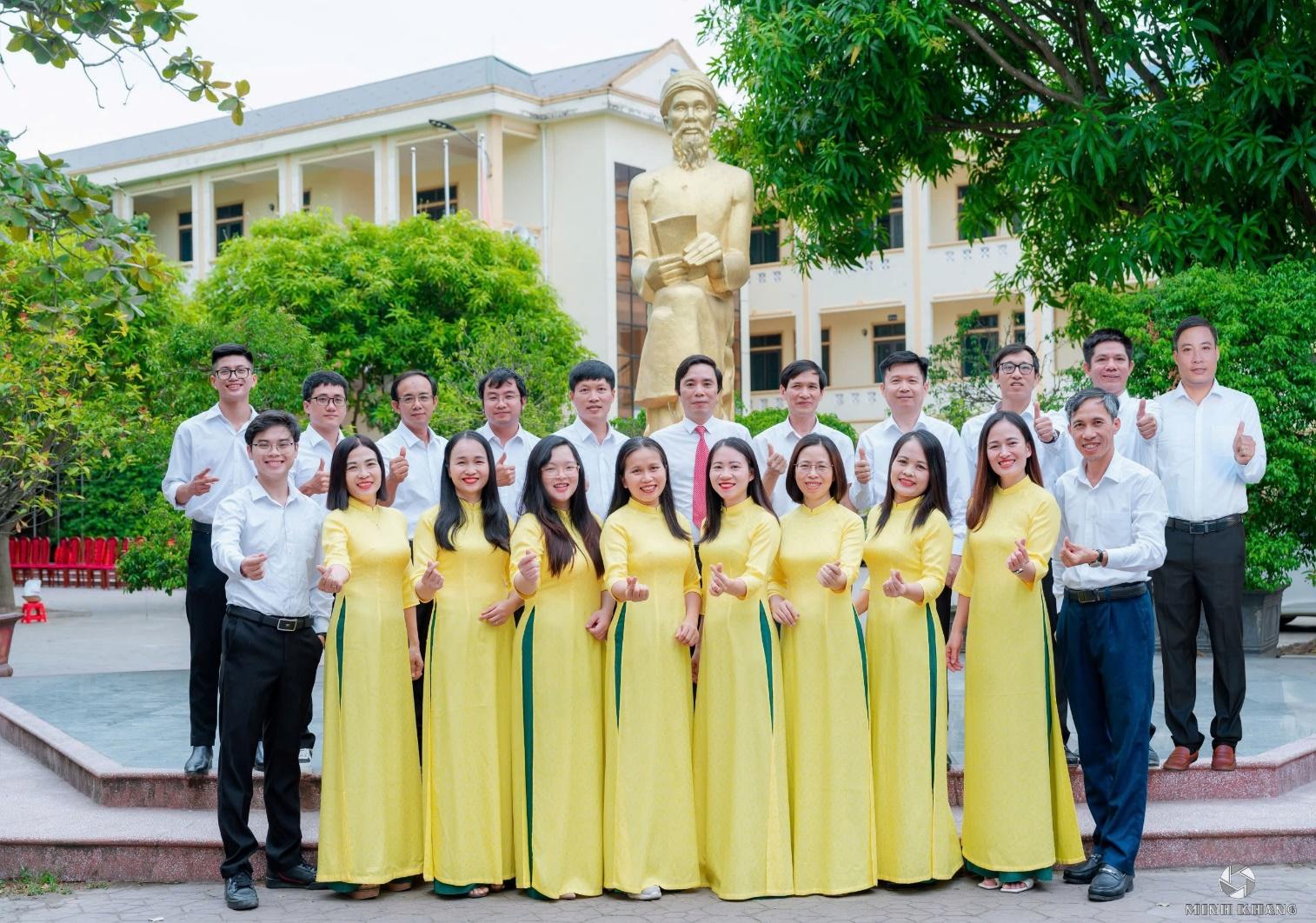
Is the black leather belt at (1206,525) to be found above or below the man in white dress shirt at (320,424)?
below

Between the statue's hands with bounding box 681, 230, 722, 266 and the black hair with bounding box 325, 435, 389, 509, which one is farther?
the statue's hands with bounding box 681, 230, 722, 266

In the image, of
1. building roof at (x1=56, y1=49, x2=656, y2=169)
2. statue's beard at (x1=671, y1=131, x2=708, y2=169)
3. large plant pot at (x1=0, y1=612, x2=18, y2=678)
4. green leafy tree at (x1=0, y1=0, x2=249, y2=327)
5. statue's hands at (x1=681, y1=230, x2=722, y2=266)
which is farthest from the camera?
building roof at (x1=56, y1=49, x2=656, y2=169)

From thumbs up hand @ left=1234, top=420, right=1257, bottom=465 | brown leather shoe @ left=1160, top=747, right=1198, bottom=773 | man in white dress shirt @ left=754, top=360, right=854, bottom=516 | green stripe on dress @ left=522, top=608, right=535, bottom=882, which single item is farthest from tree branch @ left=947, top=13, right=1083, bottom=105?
green stripe on dress @ left=522, top=608, right=535, bottom=882

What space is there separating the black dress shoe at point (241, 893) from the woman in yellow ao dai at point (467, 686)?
66 cm

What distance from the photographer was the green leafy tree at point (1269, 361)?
1085 centimetres

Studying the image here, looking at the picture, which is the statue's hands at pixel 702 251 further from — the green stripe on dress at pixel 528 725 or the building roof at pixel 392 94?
the building roof at pixel 392 94

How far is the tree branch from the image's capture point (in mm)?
12086

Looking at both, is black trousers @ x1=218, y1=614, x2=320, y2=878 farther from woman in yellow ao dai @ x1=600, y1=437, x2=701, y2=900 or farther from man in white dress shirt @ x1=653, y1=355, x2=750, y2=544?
man in white dress shirt @ x1=653, y1=355, x2=750, y2=544

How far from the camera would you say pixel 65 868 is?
19.5ft

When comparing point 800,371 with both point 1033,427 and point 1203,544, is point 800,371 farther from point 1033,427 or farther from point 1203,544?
point 1203,544

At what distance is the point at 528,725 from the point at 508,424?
1.58 meters

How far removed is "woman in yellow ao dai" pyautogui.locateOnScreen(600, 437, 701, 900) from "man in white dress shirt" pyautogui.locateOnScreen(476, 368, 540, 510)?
1051mm

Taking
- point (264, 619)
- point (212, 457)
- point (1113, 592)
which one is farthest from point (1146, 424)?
point (212, 457)

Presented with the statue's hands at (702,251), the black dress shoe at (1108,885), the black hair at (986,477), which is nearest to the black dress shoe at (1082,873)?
the black dress shoe at (1108,885)
